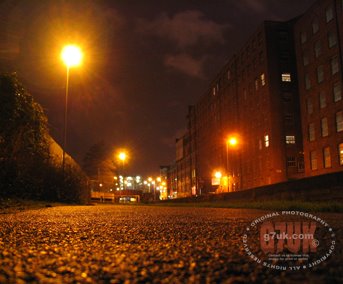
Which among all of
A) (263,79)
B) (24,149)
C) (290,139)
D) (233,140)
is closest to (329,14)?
(263,79)

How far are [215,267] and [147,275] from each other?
36cm

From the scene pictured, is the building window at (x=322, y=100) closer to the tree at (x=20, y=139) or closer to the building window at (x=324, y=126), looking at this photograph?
the building window at (x=324, y=126)

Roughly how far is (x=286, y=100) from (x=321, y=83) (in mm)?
10391

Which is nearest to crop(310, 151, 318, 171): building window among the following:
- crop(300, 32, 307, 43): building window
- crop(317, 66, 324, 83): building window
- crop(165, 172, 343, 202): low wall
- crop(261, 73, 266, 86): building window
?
crop(317, 66, 324, 83): building window

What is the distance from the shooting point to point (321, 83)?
4622 centimetres

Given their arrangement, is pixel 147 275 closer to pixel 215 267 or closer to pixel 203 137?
pixel 215 267

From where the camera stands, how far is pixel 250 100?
65625 millimetres

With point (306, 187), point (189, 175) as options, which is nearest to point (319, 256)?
point (306, 187)

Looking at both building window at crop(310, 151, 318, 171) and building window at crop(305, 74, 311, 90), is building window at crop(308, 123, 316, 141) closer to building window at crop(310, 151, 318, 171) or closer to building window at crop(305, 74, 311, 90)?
building window at crop(310, 151, 318, 171)

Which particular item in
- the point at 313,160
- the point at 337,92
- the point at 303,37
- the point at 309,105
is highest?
the point at 303,37

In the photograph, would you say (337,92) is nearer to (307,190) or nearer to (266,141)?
(266,141)

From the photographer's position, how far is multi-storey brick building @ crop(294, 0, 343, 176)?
42688 millimetres

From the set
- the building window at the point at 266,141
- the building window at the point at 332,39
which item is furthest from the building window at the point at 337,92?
the building window at the point at 266,141

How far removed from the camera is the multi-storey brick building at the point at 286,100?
44094 millimetres
